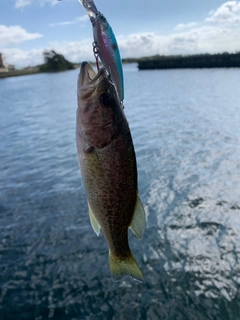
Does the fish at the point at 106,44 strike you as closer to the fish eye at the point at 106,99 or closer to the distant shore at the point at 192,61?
the fish eye at the point at 106,99

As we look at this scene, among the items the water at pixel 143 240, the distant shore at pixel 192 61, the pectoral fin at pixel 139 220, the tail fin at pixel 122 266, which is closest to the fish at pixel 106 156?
the pectoral fin at pixel 139 220

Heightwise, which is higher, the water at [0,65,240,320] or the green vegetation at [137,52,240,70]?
the water at [0,65,240,320]

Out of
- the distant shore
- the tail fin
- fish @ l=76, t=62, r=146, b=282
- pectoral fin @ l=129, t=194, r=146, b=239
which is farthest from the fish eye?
the distant shore

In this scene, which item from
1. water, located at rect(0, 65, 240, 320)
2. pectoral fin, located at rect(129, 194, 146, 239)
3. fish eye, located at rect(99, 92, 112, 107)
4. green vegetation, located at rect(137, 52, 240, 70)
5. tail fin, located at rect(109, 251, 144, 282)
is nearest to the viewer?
fish eye, located at rect(99, 92, 112, 107)

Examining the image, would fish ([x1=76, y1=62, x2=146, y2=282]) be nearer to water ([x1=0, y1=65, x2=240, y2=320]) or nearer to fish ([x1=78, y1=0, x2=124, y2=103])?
fish ([x1=78, y1=0, x2=124, y2=103])

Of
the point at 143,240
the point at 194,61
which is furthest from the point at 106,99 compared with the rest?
the point at 194,61
